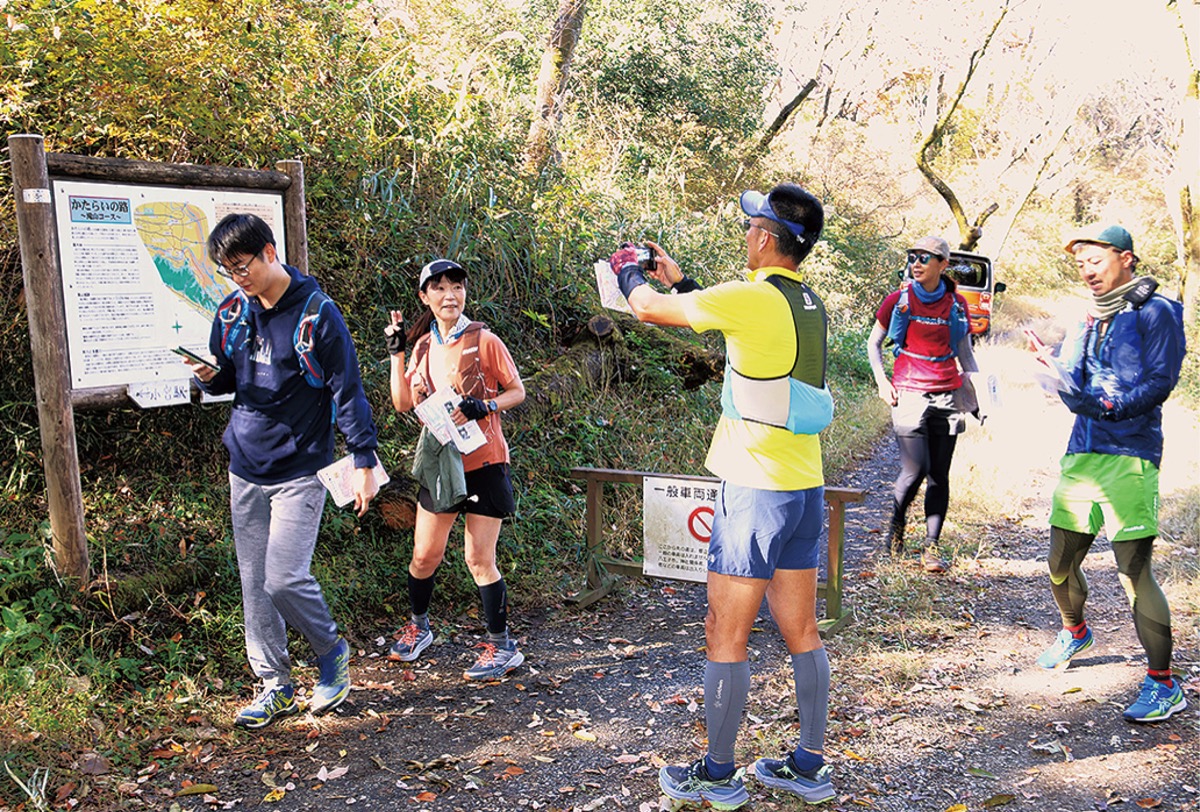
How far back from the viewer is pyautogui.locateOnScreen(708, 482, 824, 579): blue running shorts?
3.32 meters

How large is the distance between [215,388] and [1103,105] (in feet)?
103

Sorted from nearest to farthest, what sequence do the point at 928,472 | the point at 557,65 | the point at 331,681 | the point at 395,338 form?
the point at 331,681, the point at 395,338, the point at 928,472, the point at 557,65

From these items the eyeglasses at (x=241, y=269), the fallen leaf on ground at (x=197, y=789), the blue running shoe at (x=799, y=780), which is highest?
the eyeglasses at (x=241, y=269)

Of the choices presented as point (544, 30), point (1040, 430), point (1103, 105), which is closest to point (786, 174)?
point (544, 30)

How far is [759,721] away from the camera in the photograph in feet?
14.4

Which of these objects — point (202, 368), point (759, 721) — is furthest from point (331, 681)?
point (759, 721)

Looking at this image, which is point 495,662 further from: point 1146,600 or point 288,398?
point 1146,600

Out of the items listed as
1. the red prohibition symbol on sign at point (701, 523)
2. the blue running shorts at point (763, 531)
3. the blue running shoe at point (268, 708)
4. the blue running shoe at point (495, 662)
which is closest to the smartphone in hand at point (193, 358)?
the blue running shoe at point (268, 708)

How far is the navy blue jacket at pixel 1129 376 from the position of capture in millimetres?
4137

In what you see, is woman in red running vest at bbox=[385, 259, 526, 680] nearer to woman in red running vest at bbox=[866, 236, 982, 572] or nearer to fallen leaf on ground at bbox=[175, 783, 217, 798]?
fallen leaf on ground at bbox=[175, 783, 217, 798]

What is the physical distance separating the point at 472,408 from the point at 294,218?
1.88 metres

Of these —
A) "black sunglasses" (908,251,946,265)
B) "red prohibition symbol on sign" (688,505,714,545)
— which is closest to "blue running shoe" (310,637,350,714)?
"red prohibition symbol on sign" (688,505,714,545)

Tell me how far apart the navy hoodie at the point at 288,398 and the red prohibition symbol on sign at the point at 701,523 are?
2145 mm

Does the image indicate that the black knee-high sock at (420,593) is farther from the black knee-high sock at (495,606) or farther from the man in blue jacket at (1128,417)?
the man in blue jacket at (1128,417)
